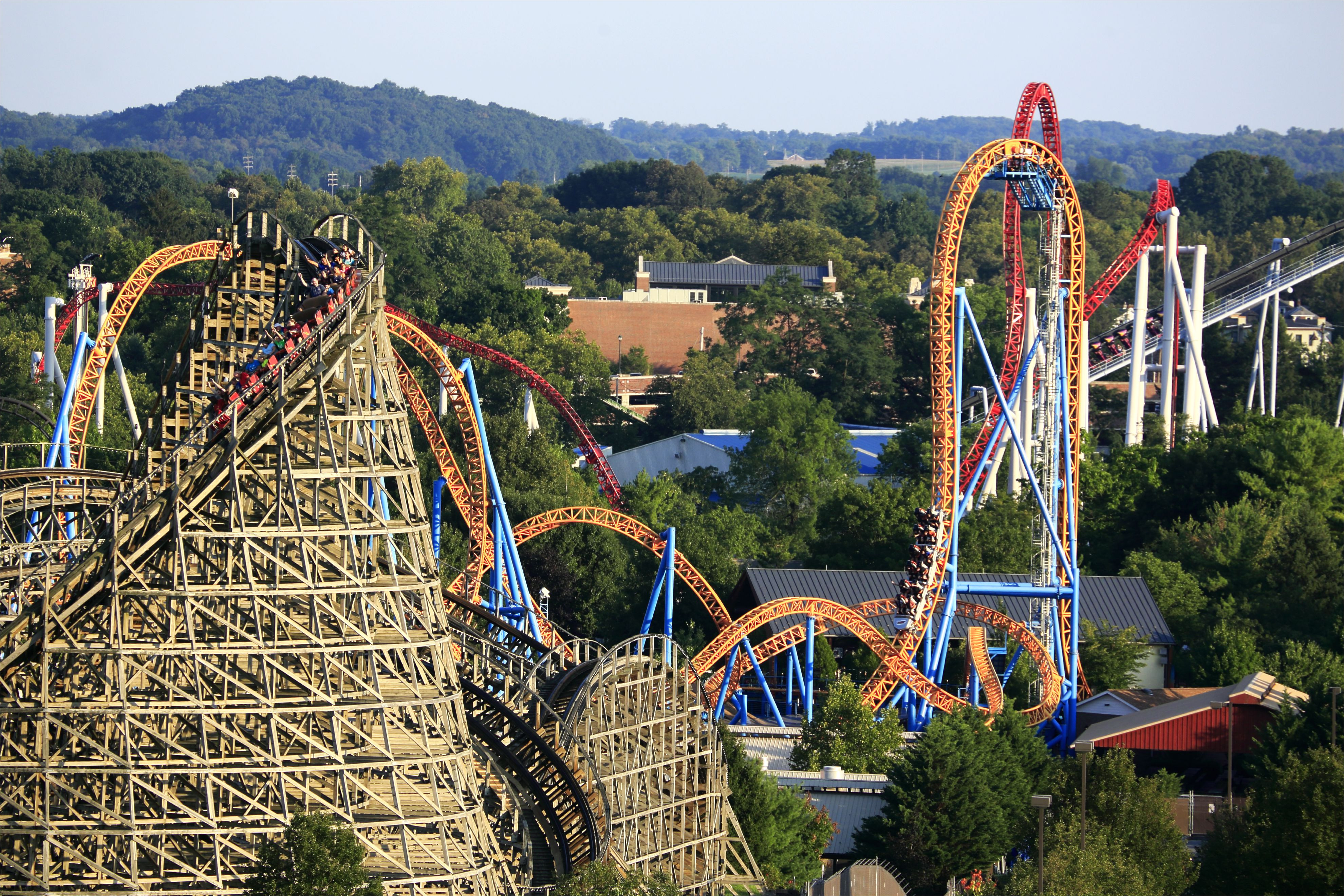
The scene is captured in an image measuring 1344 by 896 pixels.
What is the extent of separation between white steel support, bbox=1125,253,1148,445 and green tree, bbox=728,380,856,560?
9.61m

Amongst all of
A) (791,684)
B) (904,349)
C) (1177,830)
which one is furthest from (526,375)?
(904,349)

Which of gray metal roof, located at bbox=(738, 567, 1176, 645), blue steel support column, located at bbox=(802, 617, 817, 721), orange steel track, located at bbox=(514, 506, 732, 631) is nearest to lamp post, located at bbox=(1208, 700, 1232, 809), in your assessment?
blue steel support column, located at bbox=(802, 617, 817, 721)

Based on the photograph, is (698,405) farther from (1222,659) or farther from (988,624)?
(1222,659)

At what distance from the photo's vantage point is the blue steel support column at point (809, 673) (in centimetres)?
3953

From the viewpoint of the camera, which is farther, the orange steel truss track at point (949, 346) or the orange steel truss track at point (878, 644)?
the orange steel truss track at point (949, 346)

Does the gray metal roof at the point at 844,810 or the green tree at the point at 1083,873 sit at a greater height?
the green tree at the point at 1083,873

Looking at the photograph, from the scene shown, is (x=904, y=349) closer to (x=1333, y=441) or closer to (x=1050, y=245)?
(x=1333, y=441)

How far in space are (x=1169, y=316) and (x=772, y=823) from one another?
112 ft

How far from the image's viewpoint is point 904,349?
3386 inches

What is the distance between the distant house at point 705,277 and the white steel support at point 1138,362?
149ft

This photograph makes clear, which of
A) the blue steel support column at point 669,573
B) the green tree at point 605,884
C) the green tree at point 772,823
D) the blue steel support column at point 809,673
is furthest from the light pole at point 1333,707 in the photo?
the blue steel support column at point 669,573

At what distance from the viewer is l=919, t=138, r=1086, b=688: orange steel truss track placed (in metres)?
38.7

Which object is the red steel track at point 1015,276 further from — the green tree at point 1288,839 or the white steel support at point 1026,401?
the green tree at point 1288,839

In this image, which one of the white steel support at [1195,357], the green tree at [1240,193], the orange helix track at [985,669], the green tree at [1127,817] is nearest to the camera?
the green tree at [1127,817]
